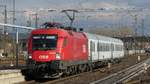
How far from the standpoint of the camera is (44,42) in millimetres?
29109

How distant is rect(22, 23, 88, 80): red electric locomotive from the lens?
92.6 ft

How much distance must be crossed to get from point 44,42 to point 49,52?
966 mm

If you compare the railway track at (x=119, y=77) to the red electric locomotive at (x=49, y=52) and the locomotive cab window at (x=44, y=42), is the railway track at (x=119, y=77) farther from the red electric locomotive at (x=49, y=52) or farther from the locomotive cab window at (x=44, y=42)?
the locomotive cab window at (x=44, y=42)

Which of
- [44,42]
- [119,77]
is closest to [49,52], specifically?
[44,42]

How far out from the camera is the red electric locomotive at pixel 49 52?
92.6 feet

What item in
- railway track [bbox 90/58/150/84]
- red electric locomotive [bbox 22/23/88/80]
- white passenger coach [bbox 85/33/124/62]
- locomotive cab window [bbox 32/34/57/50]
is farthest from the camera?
white passenger coach [bbox 85/33/124/62]

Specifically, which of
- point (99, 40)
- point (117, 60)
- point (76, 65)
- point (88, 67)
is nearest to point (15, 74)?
point (76, 65)

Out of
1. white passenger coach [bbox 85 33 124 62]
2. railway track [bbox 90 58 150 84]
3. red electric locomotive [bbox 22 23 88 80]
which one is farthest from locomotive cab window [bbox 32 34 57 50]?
white passenger coach [bbox 85 33 124 62]

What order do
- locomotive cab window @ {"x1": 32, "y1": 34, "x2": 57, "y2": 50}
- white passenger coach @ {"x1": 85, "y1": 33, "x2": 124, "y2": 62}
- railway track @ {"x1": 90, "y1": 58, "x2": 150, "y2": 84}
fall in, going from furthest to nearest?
white passenger coach @ {"x1": 85, "y1": 33, "x2": 124, "y2": 62}, locomotive cab window @ {"x1": 32, "y1": 34, "x2": 57, "y2": 50}, railway track @ {"x1": 90, "y1": 58, "x2": 150, "y2": 84}

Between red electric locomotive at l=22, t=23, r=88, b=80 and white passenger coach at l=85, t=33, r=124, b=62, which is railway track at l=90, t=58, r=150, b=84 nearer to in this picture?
red electric locomotive at l=22, t=23, r=88, b=80

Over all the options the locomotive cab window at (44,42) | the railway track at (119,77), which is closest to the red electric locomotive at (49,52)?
the locomotive cab window at (44,42)

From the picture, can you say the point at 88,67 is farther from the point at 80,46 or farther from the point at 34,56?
the point at 34,56

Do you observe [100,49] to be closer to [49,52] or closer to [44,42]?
[44,42]

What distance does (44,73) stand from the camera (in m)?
29.0
